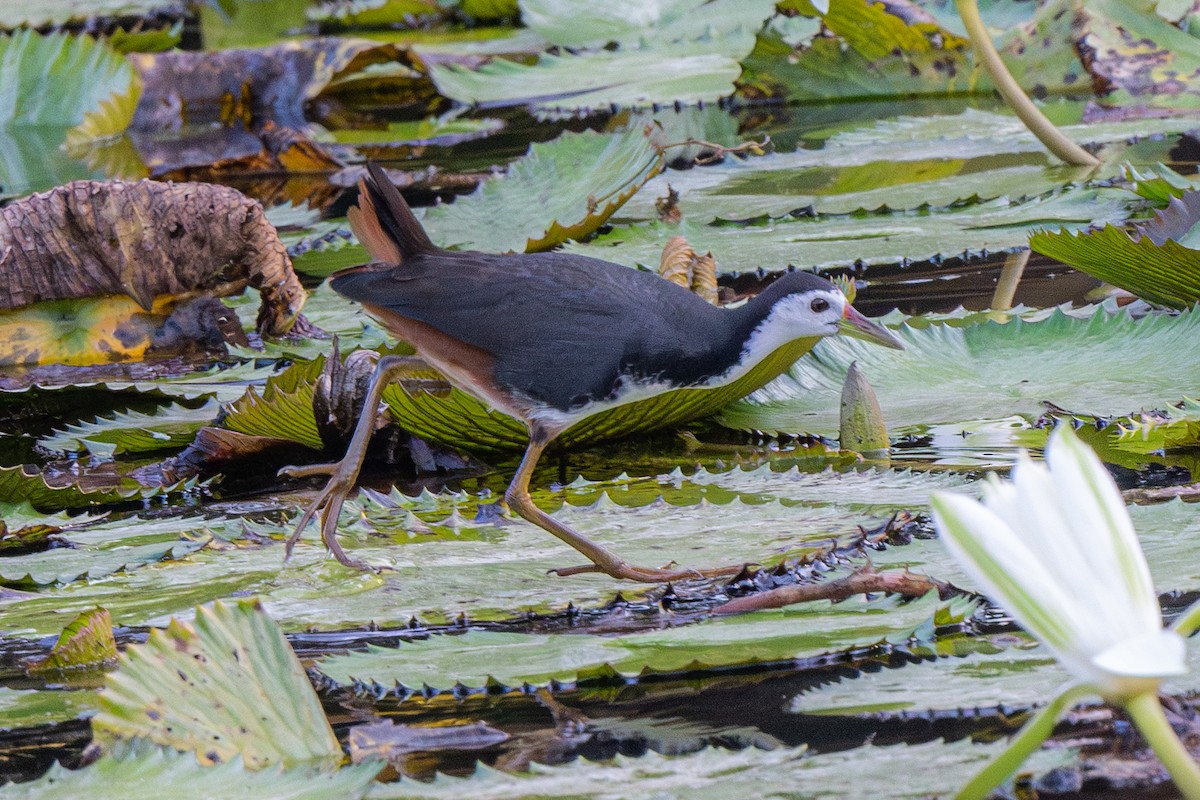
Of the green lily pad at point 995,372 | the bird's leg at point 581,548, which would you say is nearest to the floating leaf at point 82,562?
the bird's leg at point 581,548

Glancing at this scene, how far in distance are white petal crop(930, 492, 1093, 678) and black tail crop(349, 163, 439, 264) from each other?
4.60 ft

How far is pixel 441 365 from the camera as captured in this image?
2.09 metres

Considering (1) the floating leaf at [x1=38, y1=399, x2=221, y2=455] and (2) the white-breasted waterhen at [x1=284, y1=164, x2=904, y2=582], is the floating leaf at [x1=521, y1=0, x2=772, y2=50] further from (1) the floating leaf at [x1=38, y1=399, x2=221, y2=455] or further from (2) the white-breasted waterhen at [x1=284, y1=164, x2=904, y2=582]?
(2) the white-breasted waterhen at [x1=284, y1=164, x2=904, y2=582]

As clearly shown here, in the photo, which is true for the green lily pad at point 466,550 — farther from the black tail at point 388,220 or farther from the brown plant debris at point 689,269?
the brown plant debris at point 689,269

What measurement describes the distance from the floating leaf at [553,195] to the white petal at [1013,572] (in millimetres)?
2273

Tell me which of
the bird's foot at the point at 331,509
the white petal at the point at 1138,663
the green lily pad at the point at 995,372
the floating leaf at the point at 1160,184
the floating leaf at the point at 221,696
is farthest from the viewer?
the floating leaf at the point at 1160,184

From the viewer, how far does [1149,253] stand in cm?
234

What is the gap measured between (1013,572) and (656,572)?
0.94 metres

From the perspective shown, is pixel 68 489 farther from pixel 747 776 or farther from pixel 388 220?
pixel 747 776

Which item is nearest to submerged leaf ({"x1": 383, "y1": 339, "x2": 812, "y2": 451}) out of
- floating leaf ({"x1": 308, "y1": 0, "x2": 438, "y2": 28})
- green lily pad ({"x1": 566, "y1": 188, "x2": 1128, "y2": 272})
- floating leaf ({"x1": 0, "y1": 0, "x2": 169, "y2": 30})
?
green lily pad ({"x1": 566, "y1": 188, "x2": 1128, "y2": 272})

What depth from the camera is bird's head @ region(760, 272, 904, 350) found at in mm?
2061

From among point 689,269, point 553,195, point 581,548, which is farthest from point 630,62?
point 581,548

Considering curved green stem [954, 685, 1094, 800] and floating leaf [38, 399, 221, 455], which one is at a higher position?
curved green stem [954, 685, 1094, 800]

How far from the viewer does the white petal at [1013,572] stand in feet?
2.55
